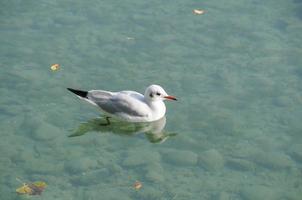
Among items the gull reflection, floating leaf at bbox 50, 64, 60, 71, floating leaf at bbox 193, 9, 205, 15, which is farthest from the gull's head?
floating leaf at bbox 193, 9, 205, 15

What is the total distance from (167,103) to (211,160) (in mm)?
1371

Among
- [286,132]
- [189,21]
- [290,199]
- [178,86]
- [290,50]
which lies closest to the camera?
[290,199]

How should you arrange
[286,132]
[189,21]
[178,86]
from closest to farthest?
[286,132] → [178,86] → [189,21]

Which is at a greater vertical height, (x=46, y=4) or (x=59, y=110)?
(x=46, y=4)

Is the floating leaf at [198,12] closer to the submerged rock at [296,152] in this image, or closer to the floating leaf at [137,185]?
the submerged rock at [296,152]

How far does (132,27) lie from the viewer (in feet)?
33.6

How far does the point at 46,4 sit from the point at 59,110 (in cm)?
316

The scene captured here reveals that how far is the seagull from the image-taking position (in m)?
8.02

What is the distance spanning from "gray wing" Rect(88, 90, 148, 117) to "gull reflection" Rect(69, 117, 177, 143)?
17 centimetres

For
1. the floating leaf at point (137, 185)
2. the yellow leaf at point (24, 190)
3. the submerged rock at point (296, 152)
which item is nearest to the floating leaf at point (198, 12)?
the submerged rock at point (296, 152)

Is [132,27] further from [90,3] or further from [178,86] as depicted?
[178,86]

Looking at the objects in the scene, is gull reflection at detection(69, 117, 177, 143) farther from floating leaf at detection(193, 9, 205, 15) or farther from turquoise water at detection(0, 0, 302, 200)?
floating leaf at detection(193, 9, 205, 15)

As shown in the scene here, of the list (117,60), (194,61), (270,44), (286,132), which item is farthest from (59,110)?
(270,44)

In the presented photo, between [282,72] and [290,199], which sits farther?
[282,72]
